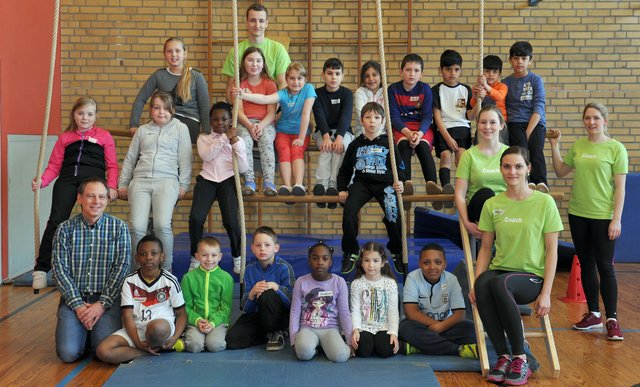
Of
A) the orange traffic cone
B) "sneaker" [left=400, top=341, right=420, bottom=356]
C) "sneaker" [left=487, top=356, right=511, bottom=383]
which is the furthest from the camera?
the orange traffic cone

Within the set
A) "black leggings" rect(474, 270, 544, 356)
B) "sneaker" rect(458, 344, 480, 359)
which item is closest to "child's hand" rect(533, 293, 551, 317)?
"black leggings" rect(474, 270, 544, 356)

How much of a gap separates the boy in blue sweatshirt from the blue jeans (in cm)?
67

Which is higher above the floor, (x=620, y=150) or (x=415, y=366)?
(x=620, y=150)

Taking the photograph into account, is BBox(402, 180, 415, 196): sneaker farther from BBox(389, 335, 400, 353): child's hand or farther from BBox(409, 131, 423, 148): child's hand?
BBox(389, 335, 400, 353): child's hand

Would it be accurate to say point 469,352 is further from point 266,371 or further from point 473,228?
point 266,371

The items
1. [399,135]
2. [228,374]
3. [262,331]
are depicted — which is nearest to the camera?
[228,374]

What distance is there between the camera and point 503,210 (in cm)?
404

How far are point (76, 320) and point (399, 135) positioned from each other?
8.26 ft

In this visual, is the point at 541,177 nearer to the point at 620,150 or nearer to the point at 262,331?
the point at 620,150

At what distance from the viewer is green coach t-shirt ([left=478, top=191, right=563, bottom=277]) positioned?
12.9 ft

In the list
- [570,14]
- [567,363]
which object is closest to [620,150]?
[567,363]

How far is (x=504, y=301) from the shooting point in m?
3.85

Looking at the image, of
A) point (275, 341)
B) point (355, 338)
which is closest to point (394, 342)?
point (355, 338)

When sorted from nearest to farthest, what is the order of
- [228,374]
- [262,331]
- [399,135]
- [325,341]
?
[228,374], [325,341], [262,331], [399,135]
